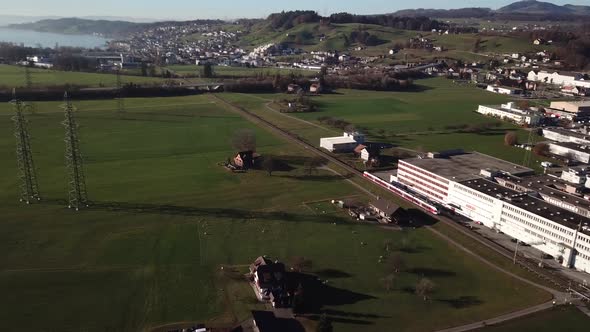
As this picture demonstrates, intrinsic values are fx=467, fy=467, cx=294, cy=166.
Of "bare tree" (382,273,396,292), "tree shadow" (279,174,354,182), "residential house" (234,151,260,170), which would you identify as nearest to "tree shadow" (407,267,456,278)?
"bare tree" (382,273,396,292)

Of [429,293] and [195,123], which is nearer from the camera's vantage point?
[429,293]

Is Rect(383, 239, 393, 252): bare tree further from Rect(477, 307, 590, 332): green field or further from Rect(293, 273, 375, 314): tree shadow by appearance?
Rect(477, 307, 590, 332): green field

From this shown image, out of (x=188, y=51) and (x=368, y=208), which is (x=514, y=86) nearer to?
(x=368, y=208)

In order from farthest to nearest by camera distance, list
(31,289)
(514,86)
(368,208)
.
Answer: (514,86)
(368,208)
(31,289)

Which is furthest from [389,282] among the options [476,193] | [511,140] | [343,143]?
[511,140]

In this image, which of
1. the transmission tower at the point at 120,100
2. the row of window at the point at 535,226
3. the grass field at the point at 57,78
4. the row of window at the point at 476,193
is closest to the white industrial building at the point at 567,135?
the row of window at the point at 476,193

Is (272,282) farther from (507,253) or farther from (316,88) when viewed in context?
(316,88)

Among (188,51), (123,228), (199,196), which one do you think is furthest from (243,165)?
(188,51)
